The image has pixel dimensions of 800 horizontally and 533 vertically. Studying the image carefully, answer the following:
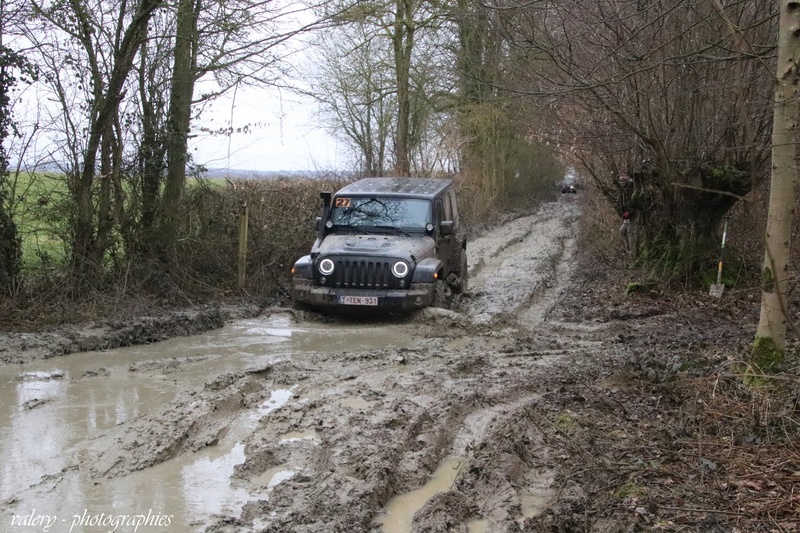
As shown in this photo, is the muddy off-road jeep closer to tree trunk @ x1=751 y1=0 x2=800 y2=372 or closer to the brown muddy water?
the brown muddy water

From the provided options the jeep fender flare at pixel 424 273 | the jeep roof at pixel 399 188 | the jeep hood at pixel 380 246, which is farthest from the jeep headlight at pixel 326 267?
the jeep roof at pixel 399 188

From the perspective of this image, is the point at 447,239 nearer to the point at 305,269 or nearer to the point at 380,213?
the point at 380,213

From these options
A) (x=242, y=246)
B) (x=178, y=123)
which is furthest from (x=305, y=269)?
(x=178, y=123)

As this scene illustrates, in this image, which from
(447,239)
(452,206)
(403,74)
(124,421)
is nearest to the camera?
(124,421)

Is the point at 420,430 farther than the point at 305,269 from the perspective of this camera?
No

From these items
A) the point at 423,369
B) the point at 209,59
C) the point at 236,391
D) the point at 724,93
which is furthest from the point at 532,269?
the point at 236,391

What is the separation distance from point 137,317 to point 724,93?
8378mm

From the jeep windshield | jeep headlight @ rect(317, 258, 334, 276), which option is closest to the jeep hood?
jeep headlight @ rect(317, 258, 334, 276)

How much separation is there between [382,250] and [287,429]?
4.97 m

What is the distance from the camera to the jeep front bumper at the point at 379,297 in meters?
10.4

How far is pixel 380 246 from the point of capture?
422 inches

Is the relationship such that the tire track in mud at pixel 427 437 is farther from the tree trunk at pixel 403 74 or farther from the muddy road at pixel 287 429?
the tree trunk at pixel 403 74

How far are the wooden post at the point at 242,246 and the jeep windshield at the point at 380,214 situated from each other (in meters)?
1.86

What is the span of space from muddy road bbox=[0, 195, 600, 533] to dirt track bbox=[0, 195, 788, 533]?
0.06 ft
